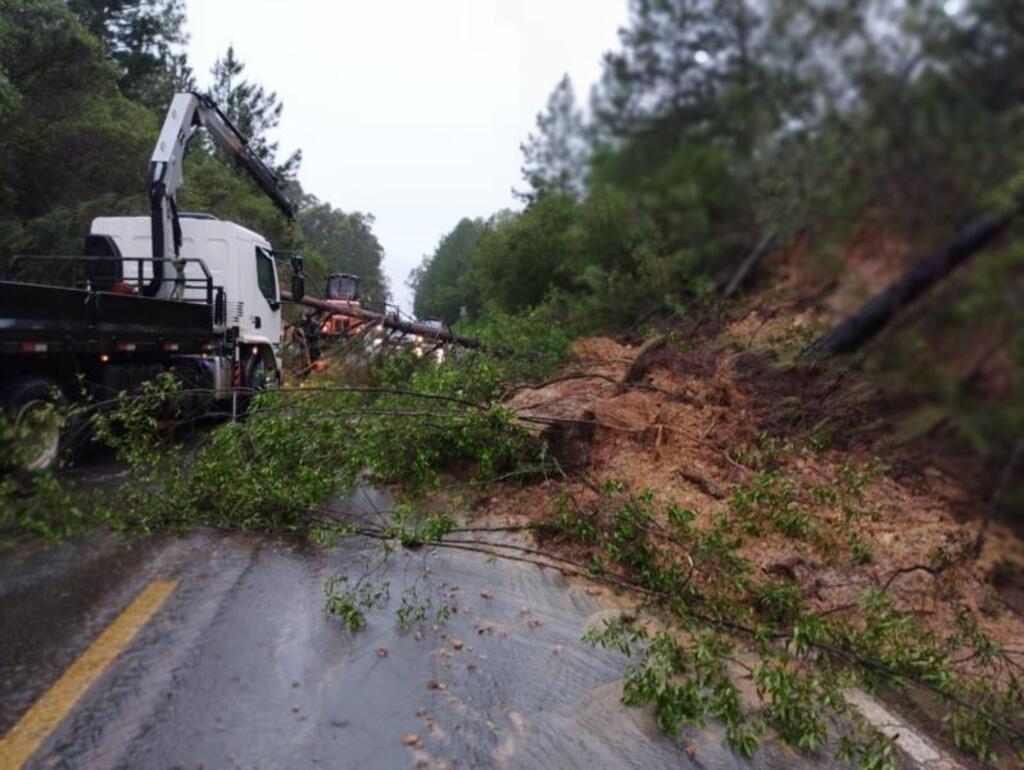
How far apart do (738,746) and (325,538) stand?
2.88 m

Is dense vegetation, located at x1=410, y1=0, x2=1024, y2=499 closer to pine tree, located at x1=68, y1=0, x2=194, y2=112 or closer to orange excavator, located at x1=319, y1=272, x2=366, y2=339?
orange excavator, located at x1=319, y1=272, x2=366, y2=339

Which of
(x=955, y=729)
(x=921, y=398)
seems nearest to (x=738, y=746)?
(x=955, y=729)

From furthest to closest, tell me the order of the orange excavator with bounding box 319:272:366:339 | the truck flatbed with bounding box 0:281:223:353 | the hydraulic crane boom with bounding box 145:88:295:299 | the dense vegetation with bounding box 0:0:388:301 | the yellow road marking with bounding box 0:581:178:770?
1. the dense vegetation with bounding box 0:0:388:301
2. the orange excavator with bounding box 319:272:366:339
3. the hydraulic crane boom with bounding box 145:88:295:299
4. the truck flatbed with bounding box 0:281:223:353
5. the yellow road marking with bounding box 0:581:178:770

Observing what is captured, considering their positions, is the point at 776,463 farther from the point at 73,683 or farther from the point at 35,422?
the point at 35,422

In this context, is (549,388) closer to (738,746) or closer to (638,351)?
(638,351)

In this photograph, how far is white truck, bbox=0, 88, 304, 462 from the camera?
670 centimetres

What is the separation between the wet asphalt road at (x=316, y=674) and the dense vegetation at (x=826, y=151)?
7.40ft

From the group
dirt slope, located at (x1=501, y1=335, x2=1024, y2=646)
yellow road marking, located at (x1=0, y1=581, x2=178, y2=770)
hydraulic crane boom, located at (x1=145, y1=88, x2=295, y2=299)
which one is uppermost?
hydraulic crane boom, located at (x1=145, y1=88, x2=295, y2=299)

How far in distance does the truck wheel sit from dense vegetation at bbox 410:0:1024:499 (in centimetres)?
375

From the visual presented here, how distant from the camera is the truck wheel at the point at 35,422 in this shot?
14.0 ft

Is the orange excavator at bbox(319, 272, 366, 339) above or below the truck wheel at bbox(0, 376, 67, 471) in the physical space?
above

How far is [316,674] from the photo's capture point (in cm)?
365

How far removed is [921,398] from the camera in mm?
1121

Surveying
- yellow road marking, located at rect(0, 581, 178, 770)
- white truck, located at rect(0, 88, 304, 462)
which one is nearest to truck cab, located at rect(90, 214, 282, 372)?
white truck, located at rect(0, 88, 304, 462)
